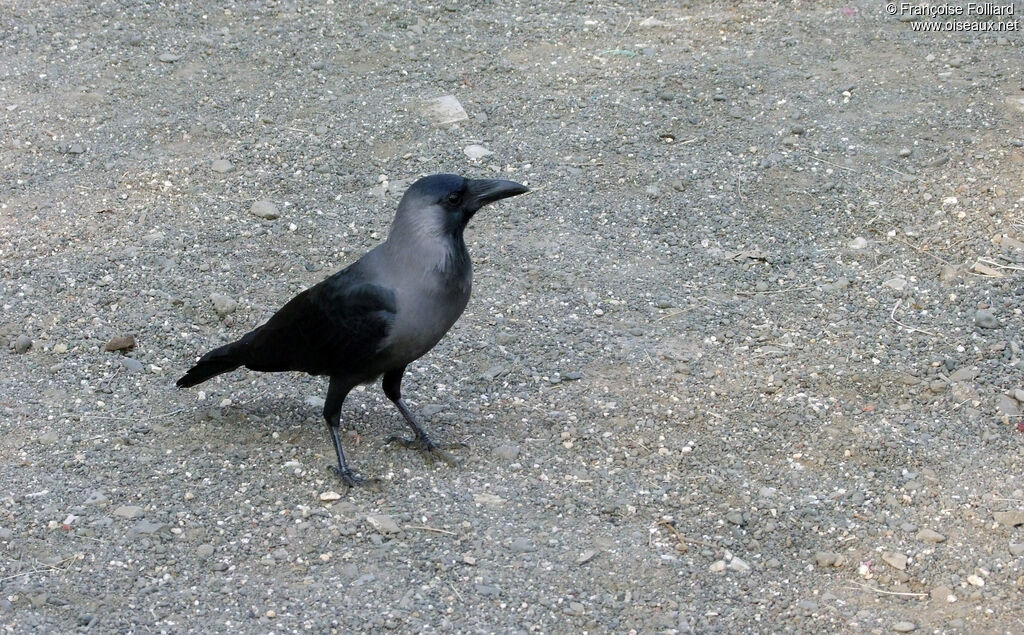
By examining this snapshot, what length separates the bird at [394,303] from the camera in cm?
435

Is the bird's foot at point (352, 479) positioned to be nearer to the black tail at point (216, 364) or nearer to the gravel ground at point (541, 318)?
the gravel ground at point (541, 318)

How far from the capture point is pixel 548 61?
8.16 meters

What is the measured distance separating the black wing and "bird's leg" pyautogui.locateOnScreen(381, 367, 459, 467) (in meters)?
0.24

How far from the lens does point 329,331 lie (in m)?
4.48

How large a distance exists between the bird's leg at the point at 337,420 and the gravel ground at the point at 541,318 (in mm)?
83

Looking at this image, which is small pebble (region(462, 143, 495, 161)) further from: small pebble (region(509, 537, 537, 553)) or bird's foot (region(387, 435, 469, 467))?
small pebble (region(509, 537, 537, 553))

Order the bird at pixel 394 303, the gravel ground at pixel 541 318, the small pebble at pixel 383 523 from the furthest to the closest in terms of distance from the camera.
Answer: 1. the bird at pixel 394 303
2. the small pebble at pixel 383 523
3. the gravel ground at pixel 541 318

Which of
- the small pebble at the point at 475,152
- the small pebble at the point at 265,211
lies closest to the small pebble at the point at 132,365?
the small pebble at the point at 265,211

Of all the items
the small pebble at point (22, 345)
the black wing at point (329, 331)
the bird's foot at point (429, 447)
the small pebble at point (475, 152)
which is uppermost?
the black wing at point (329, 331)

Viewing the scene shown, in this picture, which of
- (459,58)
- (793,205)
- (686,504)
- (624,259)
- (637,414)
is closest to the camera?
(686,504)

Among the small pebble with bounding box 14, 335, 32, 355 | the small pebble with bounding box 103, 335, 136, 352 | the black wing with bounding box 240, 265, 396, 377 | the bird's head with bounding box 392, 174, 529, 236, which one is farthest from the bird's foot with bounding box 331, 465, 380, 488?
the small pebble with bounding box 14, 335, 32, 355

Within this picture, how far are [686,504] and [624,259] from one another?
80.4 inches

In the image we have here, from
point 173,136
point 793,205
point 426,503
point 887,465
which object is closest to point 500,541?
point 426,503

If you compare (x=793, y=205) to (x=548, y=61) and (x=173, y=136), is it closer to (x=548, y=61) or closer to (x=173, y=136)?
(x=548, y=61)
